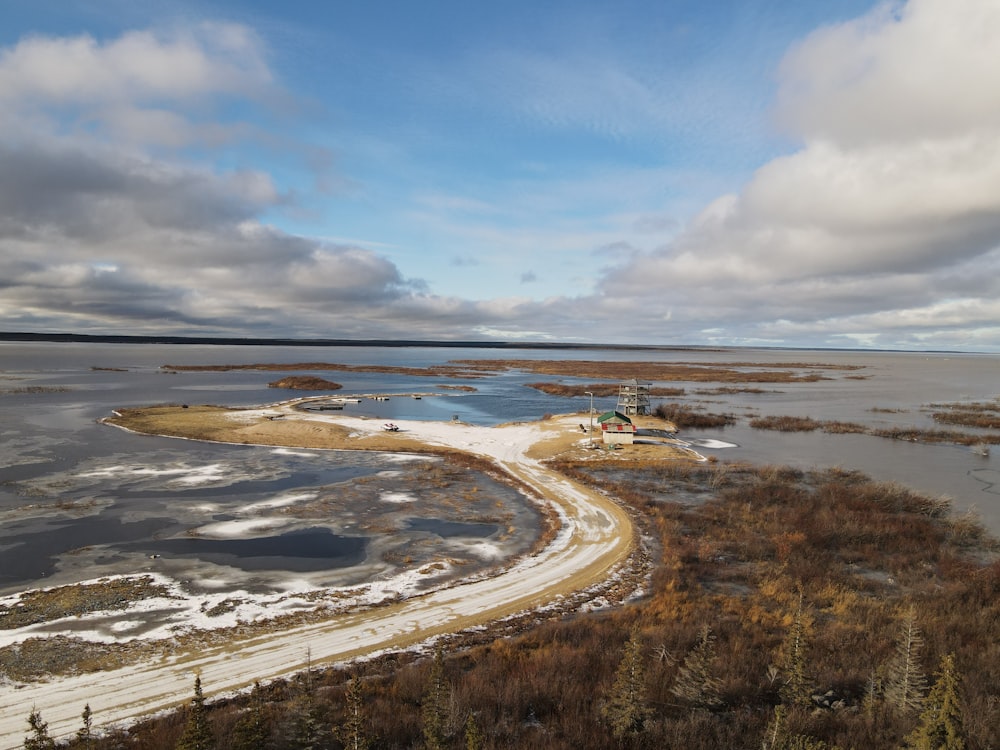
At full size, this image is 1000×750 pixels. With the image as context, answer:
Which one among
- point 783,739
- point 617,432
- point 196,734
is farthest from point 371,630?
point 617,432

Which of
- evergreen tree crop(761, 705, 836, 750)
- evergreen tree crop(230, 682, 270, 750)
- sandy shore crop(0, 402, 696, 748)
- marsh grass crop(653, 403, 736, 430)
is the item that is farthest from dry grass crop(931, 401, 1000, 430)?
evergreen tree crop(230, 682, 270, 750)

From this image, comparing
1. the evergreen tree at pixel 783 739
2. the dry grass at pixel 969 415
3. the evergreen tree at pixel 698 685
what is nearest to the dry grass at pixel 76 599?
the evergreen tree at pixel 698 685

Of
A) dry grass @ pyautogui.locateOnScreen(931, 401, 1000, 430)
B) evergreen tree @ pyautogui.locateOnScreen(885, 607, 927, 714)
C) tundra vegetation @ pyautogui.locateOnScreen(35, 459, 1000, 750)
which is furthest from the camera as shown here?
dry grass @ pyautogui.locateOnScreen(931, 401, 1000, 430)

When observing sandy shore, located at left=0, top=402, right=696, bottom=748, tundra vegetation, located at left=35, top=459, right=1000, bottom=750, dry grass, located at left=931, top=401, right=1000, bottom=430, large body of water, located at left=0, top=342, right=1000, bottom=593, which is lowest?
large body of water, located at left=0, top=342, right=1000, bottom=593

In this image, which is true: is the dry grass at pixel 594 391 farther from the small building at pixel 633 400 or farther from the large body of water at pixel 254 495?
the small building at pixel 633 400

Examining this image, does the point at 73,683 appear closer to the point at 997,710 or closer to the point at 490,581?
the point at 490,581

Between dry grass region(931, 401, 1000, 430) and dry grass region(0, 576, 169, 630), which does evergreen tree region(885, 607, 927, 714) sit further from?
dry grass region(931, 401, 1000, 430)

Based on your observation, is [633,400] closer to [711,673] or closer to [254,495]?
[254,495]
